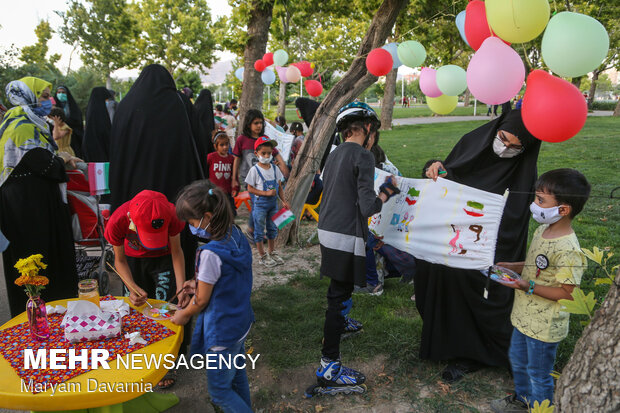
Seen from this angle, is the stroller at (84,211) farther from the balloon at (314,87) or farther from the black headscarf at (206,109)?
the balloon at (314,87)

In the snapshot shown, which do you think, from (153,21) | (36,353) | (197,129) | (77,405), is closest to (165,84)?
(197,129)

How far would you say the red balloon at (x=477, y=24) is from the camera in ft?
10.5

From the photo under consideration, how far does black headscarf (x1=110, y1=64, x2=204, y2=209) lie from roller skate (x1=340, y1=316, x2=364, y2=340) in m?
1.86

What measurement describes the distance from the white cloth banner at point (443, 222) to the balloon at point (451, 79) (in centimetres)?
106

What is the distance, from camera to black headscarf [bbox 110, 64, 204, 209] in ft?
10.8

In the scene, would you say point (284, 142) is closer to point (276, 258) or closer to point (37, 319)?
point (276, 258)

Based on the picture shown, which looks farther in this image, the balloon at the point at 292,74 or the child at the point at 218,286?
the balloon at the point at 292,74

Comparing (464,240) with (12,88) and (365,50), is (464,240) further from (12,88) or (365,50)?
(12,88)

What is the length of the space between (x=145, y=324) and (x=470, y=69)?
2.61 m

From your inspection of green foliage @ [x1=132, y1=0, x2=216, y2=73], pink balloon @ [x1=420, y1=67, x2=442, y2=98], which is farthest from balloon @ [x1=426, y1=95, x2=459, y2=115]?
green foliage @ [x1=132, y1=0, x2=216, y2=73]

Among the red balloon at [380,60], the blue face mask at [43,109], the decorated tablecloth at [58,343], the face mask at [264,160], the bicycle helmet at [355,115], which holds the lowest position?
the decorated tablecloth at [58,343]

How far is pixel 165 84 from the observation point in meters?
3.44

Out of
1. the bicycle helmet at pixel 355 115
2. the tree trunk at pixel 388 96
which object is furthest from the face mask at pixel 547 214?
→ the tree trunk at pixel 388 96

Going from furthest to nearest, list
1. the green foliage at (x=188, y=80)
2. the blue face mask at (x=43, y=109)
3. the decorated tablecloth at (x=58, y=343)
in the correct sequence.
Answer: the green foliage at (x=188, y=80)
the blue face mask at (x=43, y=109)
the decorated tablecloth at (x=58, y=343)
